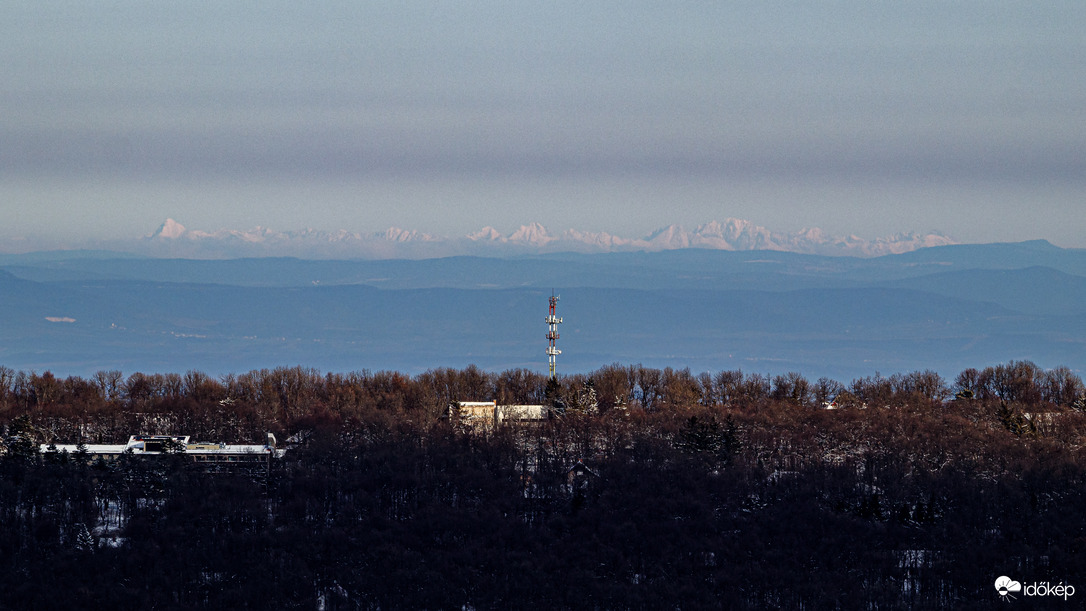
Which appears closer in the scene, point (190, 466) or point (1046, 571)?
point (1046, 571)

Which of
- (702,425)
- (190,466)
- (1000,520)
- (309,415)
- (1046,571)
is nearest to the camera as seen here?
(1046,571)

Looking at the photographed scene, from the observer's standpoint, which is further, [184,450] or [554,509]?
[184,450]

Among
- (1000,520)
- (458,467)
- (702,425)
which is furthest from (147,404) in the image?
(1000,520)

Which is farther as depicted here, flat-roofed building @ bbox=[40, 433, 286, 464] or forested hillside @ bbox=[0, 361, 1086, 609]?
flat-roofed building @ bbox=[40, 433, 286, 464]

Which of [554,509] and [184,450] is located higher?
[184,450]

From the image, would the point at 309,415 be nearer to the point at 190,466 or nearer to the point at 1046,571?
the point at 190,466

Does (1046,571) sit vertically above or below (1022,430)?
below

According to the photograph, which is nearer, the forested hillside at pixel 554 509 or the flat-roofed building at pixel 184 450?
the forested hillside at pixel 554 509

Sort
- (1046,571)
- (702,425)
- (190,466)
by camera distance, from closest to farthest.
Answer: (1046,571) → (190,466) → (702,425)
